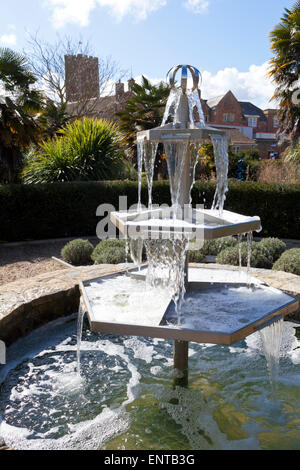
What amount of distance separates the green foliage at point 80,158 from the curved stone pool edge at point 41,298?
208 inches

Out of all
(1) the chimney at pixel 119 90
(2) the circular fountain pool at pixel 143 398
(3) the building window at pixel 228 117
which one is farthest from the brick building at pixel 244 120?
(2) the circular fountain pool at pixel 143 398

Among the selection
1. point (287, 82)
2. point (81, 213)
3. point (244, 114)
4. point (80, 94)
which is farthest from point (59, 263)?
point (244, 114)

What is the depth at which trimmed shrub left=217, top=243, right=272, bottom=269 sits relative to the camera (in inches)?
227

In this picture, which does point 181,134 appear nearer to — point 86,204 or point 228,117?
point 86,204

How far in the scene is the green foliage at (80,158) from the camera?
9.60 m

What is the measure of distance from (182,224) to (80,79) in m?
21.5

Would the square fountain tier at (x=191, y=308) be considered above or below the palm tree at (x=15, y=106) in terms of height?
below

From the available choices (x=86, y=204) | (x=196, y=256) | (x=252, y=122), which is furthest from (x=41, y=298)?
(x=252, y=122)

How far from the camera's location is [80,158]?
9.92 m

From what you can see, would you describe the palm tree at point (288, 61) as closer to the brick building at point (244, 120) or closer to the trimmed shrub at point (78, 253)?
the trimmed shrub at point (78, 253)

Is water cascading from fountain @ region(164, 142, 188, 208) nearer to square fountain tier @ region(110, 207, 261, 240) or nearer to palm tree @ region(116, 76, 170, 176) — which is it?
square fountain tier @ region(110, 207, 261, 240)

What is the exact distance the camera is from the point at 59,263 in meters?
6.70

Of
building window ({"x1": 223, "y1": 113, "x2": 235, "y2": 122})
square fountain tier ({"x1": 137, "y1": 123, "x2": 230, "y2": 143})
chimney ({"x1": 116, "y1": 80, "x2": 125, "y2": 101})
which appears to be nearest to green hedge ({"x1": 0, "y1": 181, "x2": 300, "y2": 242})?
square fountain tier ({"x1": 137, "y1": 123, "x2": 230, "y2": 143})

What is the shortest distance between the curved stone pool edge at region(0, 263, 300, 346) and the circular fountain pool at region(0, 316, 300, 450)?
0.19 meters
